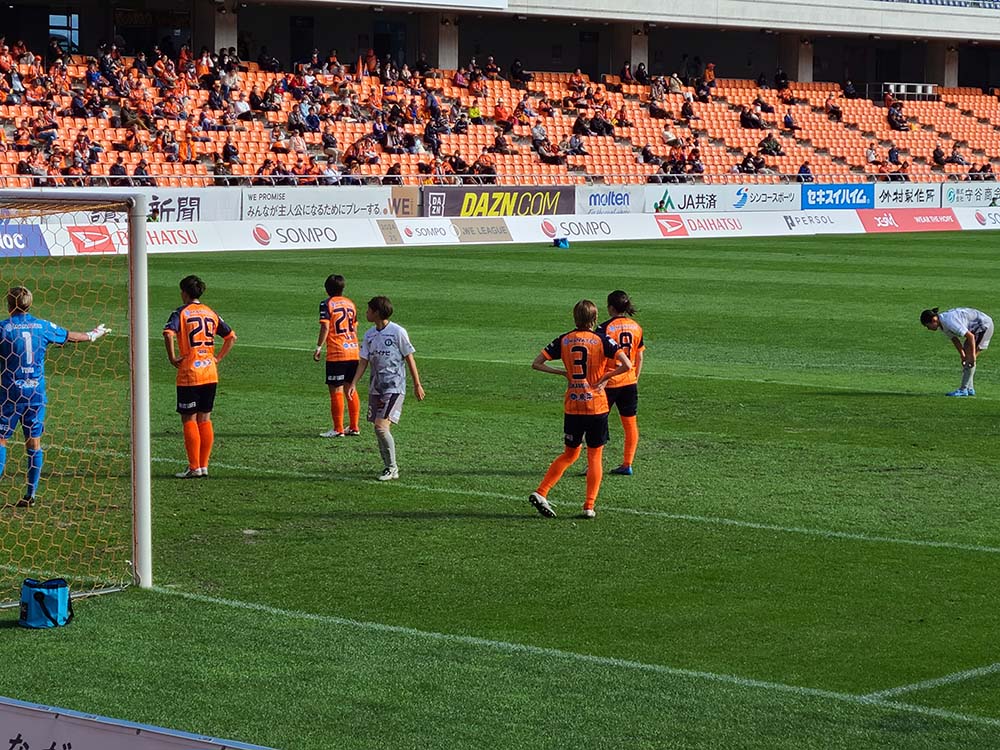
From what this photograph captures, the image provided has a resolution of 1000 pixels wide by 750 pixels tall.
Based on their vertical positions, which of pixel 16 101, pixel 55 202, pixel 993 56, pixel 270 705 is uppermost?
pixel 993 56

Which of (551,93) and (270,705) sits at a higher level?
(551,93)

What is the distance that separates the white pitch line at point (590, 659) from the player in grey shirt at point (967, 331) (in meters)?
9.29

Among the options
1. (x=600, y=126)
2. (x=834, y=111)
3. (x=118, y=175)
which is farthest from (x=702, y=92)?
(x=118, y=175)

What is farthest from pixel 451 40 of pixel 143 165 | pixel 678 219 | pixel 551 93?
pixel 143 165

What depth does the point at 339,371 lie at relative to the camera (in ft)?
50.9

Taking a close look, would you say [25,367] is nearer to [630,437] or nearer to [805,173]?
[630,437]

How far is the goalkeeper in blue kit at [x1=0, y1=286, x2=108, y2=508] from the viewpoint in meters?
11.9

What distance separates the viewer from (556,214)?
141ft

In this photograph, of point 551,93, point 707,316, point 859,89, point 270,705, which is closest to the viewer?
point 270,705

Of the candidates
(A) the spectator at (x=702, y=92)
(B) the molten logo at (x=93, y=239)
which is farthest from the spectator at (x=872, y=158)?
(B) the molten logo at (x=93, y=239)

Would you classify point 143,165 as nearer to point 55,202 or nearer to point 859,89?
point 55,202

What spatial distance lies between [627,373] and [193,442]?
140 inches

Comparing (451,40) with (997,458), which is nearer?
(997,458)

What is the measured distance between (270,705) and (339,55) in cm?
5228
